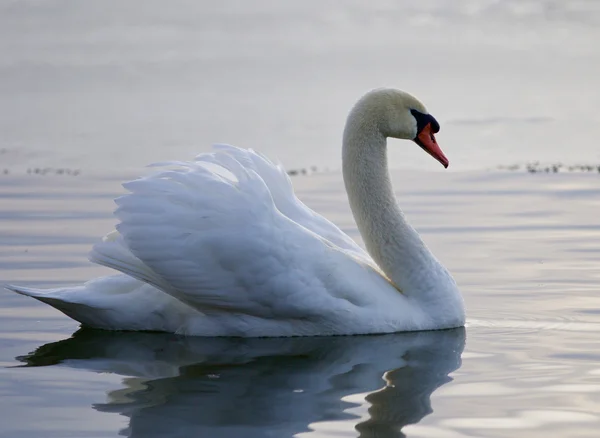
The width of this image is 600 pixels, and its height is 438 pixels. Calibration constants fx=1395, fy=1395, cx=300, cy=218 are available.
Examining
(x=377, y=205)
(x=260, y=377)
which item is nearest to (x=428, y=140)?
(x=377, y=205)

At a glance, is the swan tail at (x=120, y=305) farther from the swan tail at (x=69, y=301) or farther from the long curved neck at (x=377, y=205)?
the long curved neck at (x=377, y=205)

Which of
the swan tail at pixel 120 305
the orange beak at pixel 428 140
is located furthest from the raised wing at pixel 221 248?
the orange beak at pixel 428 140

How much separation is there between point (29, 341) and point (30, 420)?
2.04 metres

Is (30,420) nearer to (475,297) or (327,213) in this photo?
(475,297)

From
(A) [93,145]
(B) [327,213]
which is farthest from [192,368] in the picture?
(A) [93,145]

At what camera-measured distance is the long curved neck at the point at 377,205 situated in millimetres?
9492

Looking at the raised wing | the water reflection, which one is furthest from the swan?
the water reflection

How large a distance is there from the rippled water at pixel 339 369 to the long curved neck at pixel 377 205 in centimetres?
61

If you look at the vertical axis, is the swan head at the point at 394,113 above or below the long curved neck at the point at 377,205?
above

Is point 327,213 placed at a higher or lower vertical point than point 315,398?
higher

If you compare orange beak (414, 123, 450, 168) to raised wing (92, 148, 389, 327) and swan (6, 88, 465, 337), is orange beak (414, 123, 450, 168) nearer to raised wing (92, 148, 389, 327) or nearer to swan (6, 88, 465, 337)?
swan (6, 88, 465, 337)

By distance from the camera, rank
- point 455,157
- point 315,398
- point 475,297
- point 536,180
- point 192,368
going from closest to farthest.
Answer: point 315,398 → point 192,368 → point 475,297 → point 536,180 → point 455,157

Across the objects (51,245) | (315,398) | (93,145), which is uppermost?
(93,145)

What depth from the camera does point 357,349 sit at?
28.2ft
